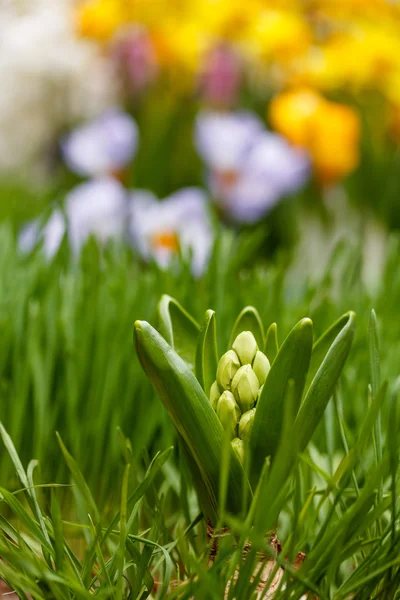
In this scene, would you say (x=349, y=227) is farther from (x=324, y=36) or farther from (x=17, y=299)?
(x=17, y=299)

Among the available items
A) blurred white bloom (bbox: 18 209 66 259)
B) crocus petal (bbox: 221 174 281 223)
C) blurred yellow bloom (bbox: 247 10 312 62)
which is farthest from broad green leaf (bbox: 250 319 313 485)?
blurred yellow bloom (bbox: 247 10 312 62)

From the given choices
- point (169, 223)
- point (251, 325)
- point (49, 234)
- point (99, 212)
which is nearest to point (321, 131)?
point (169, 223)

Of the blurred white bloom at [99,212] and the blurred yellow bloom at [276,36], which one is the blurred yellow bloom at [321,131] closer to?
Result: the blurred yellow bloom at [276,36]

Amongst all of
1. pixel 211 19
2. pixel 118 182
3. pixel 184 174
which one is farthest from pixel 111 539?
pixel 211 19

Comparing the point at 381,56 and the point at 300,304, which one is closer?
the point at 300,304

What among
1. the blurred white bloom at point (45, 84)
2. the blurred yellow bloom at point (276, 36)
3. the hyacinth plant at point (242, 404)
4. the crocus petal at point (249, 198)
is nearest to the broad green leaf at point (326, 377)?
the hyacinth plant at point (242, 404)

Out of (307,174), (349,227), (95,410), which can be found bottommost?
(349,227)
